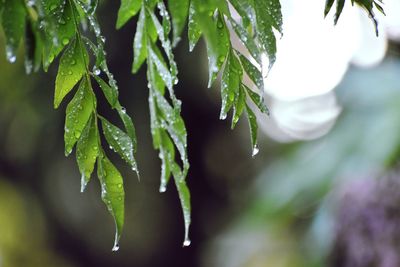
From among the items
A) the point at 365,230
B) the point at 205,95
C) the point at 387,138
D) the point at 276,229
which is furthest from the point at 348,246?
the point at 205,95

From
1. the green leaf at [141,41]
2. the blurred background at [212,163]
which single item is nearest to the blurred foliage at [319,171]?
the blurred background at [212,163]

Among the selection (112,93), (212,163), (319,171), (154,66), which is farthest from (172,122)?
(212,163)

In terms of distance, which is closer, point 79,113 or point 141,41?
point 141,41

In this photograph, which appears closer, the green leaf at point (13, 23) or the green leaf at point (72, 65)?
the green leaf at point (13, 23)

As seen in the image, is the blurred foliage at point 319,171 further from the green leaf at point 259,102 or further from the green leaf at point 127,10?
the green leaf at point 127,10

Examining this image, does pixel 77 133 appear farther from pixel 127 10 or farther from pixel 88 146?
pixel 127 10

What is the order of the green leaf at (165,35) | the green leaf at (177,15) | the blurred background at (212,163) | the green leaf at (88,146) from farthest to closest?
the blurred background at (212,163), the green leaf at (88,146), the green leaf at (165,35), the green leaf at (177,15)

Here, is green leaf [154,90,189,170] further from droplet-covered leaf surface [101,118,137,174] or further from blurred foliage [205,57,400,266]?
blurred foliage [205,57,400,266]
